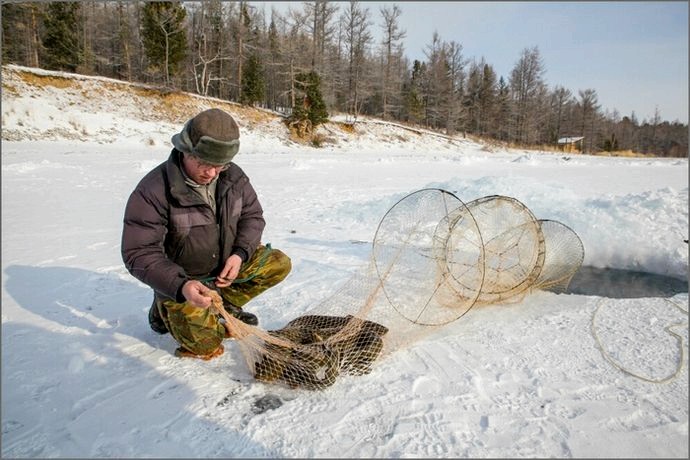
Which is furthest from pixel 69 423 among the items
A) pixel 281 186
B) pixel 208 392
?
A: pixel 281 186

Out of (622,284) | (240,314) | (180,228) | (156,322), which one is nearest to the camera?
(180,228)

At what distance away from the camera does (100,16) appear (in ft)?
123

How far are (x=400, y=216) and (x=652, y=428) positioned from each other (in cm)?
221

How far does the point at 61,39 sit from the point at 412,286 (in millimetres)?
34264

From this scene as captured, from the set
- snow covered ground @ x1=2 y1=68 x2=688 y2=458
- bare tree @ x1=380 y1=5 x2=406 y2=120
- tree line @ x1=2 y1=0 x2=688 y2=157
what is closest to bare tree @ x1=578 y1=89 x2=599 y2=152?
tree line @ x1=2 y1=0 x2=688 y2=157

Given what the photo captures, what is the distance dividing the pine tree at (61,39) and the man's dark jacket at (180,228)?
33100 millimetres

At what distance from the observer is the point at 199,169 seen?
241cm

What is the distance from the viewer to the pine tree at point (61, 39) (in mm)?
26969

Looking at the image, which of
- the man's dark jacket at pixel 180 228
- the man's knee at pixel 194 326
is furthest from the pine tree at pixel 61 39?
the man's knee at pixel 194 326

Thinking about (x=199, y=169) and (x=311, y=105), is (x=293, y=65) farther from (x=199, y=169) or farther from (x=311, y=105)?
(x=199, y=169)

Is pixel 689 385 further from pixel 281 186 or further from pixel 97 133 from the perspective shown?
pixel 97 133

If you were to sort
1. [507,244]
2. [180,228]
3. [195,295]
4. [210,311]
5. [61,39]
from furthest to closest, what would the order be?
[61,39]
[507,244]
[180,228]
[210,311]
[195,295]

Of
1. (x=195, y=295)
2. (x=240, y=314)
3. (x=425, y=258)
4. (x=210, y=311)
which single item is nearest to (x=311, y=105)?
(x=425, y=258)

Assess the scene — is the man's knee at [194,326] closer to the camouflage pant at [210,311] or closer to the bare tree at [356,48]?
the camouflage pant at [210,311]
